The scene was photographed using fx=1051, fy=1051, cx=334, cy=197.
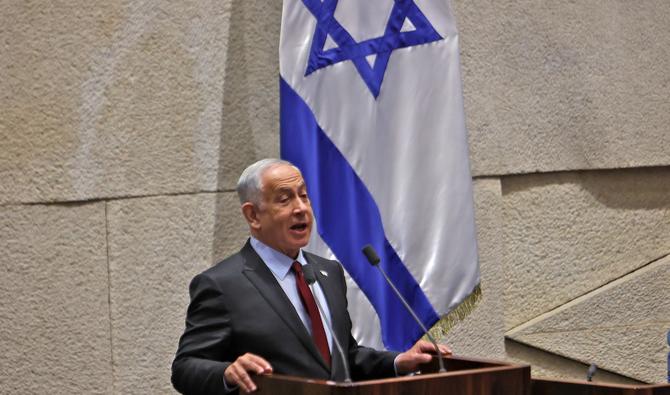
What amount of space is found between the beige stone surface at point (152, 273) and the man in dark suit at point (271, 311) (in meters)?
1.29

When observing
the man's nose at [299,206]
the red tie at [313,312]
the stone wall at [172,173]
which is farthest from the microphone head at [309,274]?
the stone wall at [172,173]

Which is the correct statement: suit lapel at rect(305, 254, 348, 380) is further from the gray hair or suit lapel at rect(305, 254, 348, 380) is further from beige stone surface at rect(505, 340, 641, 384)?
beige stone surface at rect(505, 340, 641, 384)

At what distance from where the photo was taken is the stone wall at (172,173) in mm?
3932

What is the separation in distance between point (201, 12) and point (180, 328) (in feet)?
4.13

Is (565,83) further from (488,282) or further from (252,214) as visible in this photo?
(252,214)

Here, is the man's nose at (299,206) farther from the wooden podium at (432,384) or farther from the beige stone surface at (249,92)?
the beige stone surface at (249,92)

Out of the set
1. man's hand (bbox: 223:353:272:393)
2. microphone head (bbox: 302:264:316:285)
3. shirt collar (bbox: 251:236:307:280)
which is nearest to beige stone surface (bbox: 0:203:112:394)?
shirt collar (bbox: 251:236:307:280)

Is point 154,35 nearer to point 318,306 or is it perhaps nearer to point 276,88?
point 276,88

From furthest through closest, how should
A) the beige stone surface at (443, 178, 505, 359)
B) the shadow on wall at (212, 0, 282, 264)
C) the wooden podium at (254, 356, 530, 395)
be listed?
the beige stone surface at (443, 178, 505, 359) → the shadow on wall at (212, 0, 282, 264) → the wooden podium at (254, 356, 530, 395)

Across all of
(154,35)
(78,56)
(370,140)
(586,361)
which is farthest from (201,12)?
(586,361)

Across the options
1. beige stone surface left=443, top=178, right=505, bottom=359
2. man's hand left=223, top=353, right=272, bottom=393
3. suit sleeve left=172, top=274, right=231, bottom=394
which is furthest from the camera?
beige stone surface left=443, top=178, right=505, bottom=359

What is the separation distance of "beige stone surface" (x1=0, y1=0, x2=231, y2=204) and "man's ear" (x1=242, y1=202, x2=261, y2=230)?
1.34m

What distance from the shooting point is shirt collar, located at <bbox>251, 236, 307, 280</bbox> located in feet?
9.05

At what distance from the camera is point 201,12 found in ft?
13.8
